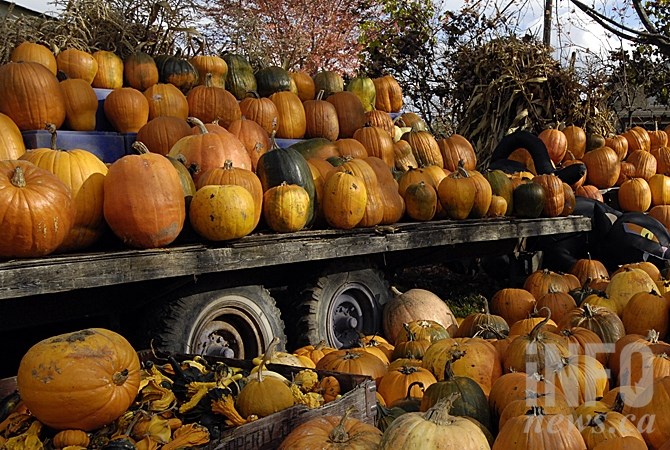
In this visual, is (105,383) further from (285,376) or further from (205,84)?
(205,84)

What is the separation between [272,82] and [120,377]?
4674 mm

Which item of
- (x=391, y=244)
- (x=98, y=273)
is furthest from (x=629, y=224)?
(x=98, y=273)

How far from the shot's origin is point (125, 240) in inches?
144

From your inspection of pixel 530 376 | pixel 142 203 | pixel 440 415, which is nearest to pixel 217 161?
pixel 142 203

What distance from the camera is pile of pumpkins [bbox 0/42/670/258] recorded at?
362 cm

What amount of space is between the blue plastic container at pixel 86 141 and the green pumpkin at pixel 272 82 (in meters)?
1.85

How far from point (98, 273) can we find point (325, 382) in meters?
1.21

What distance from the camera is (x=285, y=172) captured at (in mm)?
4629

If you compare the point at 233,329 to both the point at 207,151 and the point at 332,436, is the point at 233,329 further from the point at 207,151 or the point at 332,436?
the point at 332,436

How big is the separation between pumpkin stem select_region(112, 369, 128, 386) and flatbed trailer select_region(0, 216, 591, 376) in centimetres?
80

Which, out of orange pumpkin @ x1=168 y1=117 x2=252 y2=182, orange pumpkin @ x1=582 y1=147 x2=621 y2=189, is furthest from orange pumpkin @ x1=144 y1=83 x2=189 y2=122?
orange pumpkin @ x1=582 y1=147 x2=621 y2=189

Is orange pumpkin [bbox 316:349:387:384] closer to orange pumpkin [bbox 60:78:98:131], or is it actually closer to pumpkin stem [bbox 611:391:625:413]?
pumpkin stem [bbox 611:391:625:413]

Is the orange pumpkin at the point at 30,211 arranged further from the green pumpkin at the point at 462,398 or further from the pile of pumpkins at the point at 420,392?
the green pumpkin at the point at 462,398

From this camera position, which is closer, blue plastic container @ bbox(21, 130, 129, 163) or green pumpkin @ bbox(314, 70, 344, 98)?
blue plastic container @ bbox(21, 130, 129, 163)
